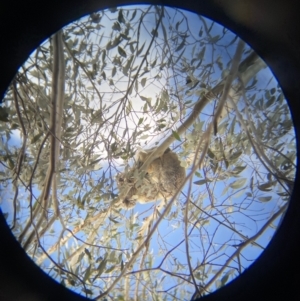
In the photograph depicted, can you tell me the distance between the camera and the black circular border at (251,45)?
1.22m

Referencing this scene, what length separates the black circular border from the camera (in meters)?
1.22

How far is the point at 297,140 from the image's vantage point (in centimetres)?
133

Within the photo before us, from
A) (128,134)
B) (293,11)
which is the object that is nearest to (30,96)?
(128,134)

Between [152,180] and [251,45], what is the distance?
610mm

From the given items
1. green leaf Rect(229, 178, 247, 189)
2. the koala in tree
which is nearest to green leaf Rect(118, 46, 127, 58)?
the koala in tree

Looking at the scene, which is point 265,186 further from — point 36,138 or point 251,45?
point 36,138

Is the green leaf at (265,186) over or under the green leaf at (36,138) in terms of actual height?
under

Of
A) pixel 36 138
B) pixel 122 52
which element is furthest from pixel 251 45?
pixel 36 138

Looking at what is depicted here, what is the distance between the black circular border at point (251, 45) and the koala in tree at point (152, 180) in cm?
40

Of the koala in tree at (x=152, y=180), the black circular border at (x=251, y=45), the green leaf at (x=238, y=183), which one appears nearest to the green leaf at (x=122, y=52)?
the black circular border at (x=251, y=45)

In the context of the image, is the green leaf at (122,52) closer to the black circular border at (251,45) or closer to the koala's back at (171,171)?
the black circular border at (251,45)

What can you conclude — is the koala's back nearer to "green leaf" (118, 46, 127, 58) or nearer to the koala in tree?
the koala in tree

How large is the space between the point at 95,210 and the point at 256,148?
0.62 metres

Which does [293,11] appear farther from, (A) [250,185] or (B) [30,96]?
(B) [30,96]
